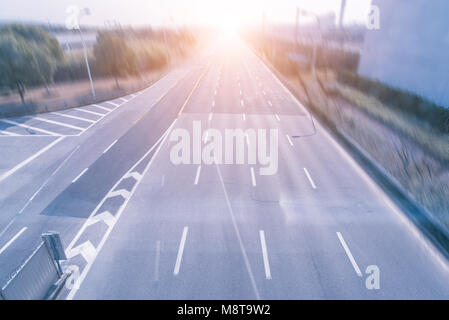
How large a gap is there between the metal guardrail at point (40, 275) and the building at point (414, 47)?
24800 mm

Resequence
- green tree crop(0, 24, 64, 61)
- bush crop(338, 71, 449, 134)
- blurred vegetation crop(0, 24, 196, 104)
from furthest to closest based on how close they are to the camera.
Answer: green tree crop(0, 24, 64, 61)
blurred vegetation crop(0, 24, 196, 104)
bush crop(338, 71, 449, 134)

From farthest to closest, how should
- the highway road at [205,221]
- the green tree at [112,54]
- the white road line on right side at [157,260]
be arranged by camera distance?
the green tree at [112,54] → the white road line on right side at [157,260] → the highway road at [205,221]

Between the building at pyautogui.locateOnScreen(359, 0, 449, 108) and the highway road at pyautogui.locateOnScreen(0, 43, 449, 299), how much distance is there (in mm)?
10208

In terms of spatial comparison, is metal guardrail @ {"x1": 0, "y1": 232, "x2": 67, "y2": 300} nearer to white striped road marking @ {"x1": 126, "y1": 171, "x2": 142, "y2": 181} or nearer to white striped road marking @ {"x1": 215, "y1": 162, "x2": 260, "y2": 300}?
white striped road marking @ {"x1": 215, "y1": 162, "x2": 260, "y2": 300}

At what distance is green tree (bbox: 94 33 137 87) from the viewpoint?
3139 cm

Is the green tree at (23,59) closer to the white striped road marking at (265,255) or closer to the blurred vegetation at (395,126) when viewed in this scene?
the blurred vegetation at (395,126)

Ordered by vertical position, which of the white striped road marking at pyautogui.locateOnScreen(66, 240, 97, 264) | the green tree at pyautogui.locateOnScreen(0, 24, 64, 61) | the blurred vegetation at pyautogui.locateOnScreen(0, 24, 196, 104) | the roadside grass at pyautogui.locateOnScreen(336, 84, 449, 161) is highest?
the green tree at pyautogui.locateOnScreen(0, 24, 64, 61)

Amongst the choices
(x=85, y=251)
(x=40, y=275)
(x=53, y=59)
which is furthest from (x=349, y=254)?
(x=53, y=59)

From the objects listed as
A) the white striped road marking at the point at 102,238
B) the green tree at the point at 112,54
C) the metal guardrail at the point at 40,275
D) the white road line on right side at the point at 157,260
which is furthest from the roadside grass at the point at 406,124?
the green tree at the point at 112,54

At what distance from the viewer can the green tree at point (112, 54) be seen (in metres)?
31.4

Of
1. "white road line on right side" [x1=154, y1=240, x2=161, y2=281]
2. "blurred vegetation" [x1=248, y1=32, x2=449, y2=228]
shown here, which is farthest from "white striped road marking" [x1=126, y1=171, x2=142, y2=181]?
"blurred vegetation" [x1=248, y1=32, x2=449, y2=228]

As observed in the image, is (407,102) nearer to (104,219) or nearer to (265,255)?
(265,255)

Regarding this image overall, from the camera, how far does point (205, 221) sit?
398 inches

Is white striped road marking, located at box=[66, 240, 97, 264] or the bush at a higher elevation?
the bush
